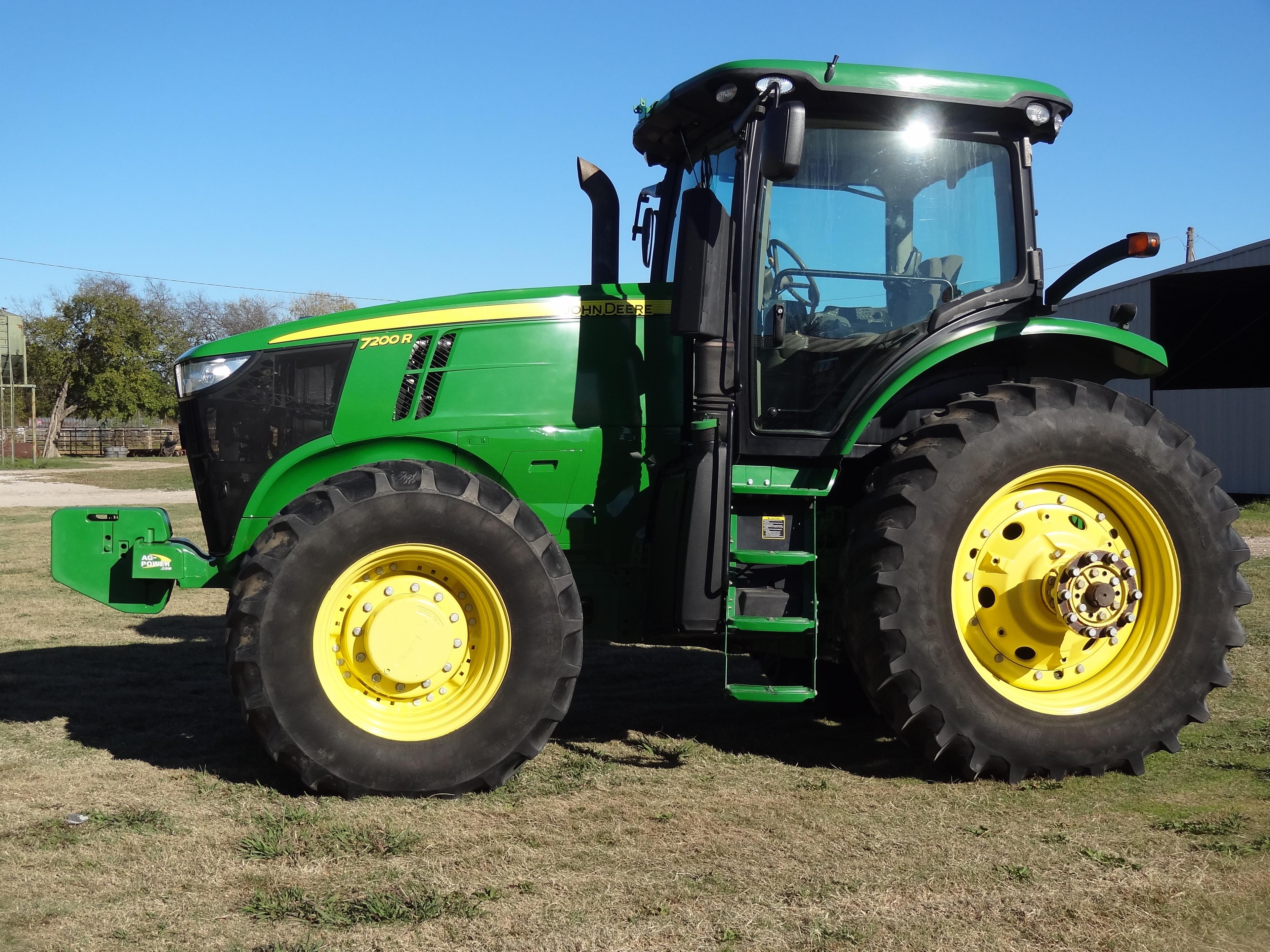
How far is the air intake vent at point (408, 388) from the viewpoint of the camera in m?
4.63

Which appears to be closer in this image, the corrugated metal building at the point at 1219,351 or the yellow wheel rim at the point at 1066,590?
the yellow wheel rim at the point at 1066,590

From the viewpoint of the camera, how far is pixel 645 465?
15.6ft

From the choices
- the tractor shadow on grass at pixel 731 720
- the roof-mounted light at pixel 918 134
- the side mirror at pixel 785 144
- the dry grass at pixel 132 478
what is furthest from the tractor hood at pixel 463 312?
the dry grass at pixel 132 478

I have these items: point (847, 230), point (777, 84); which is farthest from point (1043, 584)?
point (777, 84)

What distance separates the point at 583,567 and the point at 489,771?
3.22ft

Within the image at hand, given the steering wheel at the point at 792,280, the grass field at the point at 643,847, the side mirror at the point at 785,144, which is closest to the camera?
the grass field at the point at 643,847

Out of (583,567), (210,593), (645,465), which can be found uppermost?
(645,465)

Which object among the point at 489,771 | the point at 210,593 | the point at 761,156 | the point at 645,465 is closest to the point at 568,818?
the point at 489,771

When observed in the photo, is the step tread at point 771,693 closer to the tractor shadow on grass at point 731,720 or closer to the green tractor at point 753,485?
the green tractor at point 753,485

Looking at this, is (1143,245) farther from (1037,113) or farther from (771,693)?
(771,693)

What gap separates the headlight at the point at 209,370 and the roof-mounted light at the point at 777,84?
234cm

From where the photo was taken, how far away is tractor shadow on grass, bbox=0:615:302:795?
4.64 m

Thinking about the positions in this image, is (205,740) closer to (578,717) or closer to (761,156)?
(578,717)

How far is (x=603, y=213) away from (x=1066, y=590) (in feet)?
9.47
